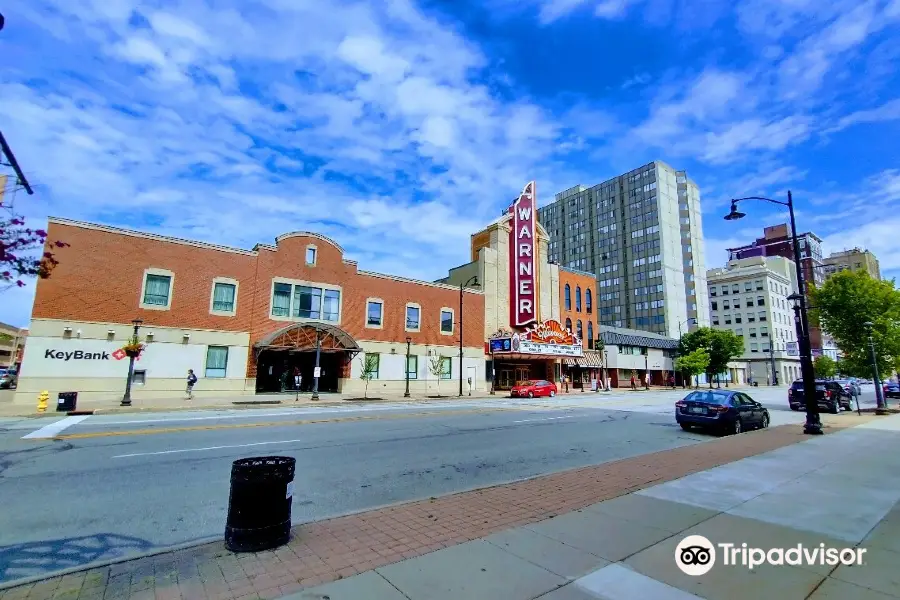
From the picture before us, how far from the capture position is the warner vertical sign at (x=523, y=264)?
46.1 m

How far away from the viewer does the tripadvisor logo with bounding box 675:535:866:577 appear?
15.4ft

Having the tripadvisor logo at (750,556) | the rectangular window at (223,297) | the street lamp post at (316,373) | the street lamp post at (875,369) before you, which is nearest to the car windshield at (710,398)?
the tripadvisor logo at (750,556)

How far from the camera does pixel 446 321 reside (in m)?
42.3

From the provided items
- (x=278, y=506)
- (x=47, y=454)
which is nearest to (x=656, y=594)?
(x=278, y=506)

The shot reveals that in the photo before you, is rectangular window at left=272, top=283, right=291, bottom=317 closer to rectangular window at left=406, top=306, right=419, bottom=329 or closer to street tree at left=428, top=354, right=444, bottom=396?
rectangular window at left=406, top=306, right=419, bottom=329

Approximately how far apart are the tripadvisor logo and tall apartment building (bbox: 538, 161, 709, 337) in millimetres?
93240

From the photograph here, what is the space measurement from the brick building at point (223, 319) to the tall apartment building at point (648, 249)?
6597 cm

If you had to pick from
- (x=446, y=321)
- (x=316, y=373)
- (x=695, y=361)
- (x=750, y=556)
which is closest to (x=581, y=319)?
(x=695, y=361)

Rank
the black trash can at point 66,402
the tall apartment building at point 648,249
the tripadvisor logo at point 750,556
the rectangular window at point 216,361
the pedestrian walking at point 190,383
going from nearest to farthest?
the tripadvisor logo at point 750,556, the black trash can at point 66,402, the pedestrian walking at point 190,383, the rectangular window at point 216,361, the tall apartment building at point 648,249

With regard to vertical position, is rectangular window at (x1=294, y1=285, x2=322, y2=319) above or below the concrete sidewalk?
above

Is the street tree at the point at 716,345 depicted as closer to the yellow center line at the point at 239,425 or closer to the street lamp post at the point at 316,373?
the street lamp post at the point at 316,373

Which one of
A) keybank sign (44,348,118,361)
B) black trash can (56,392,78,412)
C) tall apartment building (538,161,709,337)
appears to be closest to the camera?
black trash can (56,392,78,412)

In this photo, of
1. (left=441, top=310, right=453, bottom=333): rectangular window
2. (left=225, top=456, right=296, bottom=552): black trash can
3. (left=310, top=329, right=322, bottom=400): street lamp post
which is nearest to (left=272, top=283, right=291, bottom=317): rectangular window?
(left=310, top=329, right=322, bottom=400): street lamp post

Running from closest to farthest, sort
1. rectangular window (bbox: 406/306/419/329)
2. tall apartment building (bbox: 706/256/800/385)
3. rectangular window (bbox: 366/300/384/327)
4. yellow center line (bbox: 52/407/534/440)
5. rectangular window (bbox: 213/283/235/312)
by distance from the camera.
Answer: yellow center line (bbox: 52/407/534/440), rectangular window (bbox: 213/283/235/312), rectangular window (bbox: 366/300/384/327), rectangular window (bbox: 406/306/419/329), tall apartment building (bbox: 706/256/800/385)
